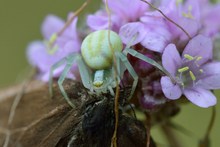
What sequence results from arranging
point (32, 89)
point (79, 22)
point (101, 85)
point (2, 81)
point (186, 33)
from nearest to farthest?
point (101, 85) → point (186, 33) → point (32, 89) → point (79, 22) → point (2, 81)

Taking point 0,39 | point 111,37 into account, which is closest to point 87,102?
point 111,37

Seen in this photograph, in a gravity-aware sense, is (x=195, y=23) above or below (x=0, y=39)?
below

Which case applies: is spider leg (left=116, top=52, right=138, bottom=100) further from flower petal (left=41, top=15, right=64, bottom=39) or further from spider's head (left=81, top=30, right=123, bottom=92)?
flower petal (left=41, top=15, right=64, bottom=39)

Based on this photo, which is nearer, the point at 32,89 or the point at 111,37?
the point at 111,37

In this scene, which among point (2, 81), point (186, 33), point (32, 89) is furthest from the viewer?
point (2, 81)

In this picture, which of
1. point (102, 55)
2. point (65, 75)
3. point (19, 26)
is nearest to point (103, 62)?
point (102, 55)

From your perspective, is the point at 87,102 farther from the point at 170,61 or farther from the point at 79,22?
the point at 79,22
